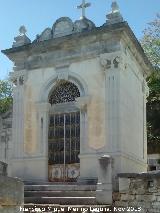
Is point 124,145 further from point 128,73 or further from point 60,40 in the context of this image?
point 60,40

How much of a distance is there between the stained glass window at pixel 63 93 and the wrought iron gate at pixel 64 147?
57 cm

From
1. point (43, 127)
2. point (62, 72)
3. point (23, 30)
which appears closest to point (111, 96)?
point (62, 72)

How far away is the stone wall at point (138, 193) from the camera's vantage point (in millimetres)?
10055

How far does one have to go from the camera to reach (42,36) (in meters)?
14.8

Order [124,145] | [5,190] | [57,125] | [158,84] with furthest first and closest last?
[158,84], [57,125], [124,145], [5,190]

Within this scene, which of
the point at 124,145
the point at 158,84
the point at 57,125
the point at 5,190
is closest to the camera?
the point at 5,190

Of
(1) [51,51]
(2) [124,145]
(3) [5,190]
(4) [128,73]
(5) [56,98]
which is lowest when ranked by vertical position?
(3) [5,190]

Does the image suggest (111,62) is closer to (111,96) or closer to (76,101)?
(111,96)

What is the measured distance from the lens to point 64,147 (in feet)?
45.0

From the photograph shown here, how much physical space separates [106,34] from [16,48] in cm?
369

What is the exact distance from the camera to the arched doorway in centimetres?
1342

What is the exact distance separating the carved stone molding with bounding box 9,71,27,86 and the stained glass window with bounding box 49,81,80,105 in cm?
135

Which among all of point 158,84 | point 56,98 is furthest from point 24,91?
point 158,84

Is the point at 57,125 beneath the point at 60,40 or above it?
beneath
